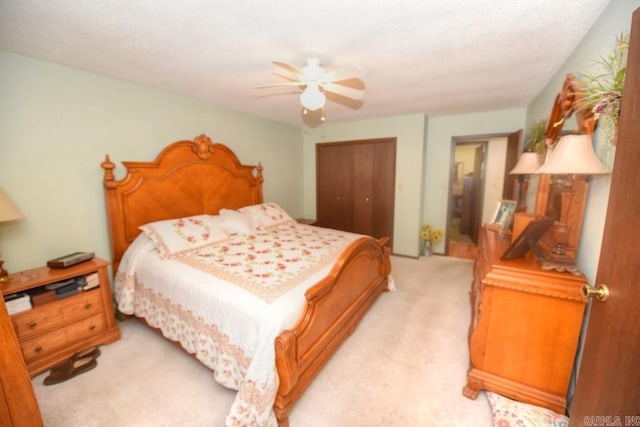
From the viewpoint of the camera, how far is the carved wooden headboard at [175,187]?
2.40 meters

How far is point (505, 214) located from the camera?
2416 millimetres

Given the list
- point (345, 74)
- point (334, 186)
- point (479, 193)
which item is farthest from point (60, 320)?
point (479, 193)

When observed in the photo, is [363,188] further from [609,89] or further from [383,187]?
[609,89]

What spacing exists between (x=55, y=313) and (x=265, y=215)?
6.66 feet

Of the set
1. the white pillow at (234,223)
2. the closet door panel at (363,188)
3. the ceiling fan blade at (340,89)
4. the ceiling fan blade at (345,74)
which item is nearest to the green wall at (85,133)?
the white pillow at (234,223)

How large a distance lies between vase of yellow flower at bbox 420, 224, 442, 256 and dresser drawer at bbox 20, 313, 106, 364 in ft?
13.3

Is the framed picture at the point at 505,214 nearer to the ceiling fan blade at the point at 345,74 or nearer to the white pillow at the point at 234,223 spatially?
the ceiling fan blade at the point at 345,74

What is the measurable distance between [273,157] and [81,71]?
2.36m

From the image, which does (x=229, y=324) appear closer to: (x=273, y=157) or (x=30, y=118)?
(x=30, y=118)

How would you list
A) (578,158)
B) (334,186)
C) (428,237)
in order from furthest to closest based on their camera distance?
(334,186)
(428,237)
(578,158)

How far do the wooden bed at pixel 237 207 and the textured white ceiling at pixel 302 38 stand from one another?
846mm

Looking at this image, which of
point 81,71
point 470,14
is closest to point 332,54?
point 470,14

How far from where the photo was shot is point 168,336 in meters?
1.98

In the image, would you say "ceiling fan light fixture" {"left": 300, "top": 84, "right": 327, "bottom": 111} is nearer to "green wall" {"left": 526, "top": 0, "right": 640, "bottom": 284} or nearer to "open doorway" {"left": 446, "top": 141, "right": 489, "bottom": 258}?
"green wall" {"left": 526, "top": 0, "right": 640, "bottom": 284}
